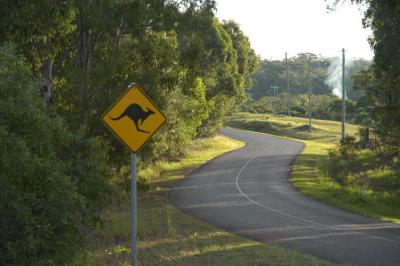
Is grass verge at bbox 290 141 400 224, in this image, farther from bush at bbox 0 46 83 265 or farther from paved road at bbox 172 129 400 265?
bush at bbox 0 46 83 265

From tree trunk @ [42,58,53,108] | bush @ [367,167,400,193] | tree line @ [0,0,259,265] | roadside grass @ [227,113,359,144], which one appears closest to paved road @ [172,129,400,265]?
tree line @ [0,0,259,265]

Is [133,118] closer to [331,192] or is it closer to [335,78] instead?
[331,192]

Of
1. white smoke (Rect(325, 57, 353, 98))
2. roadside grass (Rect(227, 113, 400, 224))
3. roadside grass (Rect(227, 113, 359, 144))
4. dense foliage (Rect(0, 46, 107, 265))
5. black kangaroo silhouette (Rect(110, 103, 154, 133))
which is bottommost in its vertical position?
roadside grass (Rect(227, 113, 400, 224))

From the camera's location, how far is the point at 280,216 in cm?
2036

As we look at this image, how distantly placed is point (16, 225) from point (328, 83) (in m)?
156

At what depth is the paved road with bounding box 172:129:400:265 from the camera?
47.1 feet

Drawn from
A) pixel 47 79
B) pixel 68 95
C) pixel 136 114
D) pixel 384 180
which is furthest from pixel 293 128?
pixel 136 114

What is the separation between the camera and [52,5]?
12.0 m

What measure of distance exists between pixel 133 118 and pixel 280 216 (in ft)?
44.0

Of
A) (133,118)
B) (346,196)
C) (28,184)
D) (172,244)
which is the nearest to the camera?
(28,184)

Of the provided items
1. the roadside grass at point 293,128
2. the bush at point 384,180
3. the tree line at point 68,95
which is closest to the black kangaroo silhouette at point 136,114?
the tree line at point 68,95

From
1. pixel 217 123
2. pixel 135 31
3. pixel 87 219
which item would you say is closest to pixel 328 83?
pixel 217 123

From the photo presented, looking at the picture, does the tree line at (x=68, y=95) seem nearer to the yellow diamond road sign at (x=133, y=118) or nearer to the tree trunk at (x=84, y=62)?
the tree trunk at (x=84, y=62)

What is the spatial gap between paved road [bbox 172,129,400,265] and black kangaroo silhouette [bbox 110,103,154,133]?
6.80m
